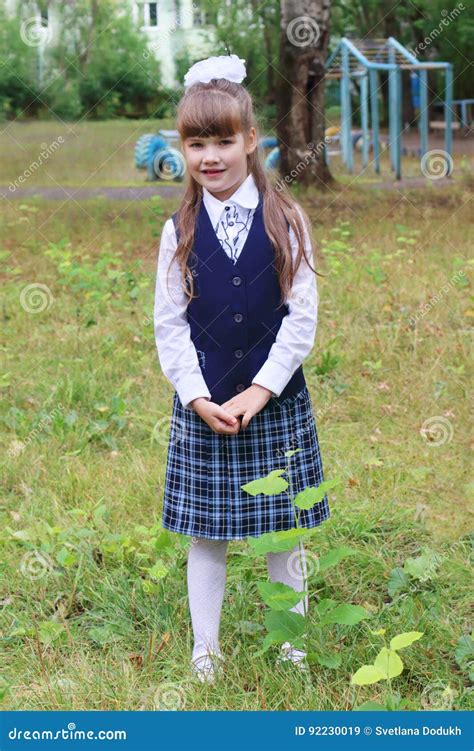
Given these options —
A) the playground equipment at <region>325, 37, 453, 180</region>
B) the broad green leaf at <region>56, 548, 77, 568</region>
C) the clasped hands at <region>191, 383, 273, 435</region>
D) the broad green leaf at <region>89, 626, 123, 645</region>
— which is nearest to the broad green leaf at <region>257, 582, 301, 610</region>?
the clasped hands at <region>191, 383, 273, 435</region>

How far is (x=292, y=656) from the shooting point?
2209 mm

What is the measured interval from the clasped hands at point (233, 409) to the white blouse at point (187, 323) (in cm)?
3

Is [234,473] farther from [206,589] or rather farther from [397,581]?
[397,581]

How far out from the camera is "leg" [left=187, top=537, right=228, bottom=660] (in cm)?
224

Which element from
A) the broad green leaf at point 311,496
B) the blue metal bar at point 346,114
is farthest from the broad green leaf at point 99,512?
the blue metal bar at point 346,114

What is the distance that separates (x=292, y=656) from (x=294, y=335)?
2.35 ft

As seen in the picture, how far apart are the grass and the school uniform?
0.34 m

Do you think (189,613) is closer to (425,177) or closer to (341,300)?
(341,300)

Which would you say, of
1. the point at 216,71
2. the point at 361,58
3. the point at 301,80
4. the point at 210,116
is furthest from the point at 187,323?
the point at 361,58

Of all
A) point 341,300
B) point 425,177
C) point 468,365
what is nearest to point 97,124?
point 425,177

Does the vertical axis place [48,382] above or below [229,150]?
below

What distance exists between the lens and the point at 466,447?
345 cm

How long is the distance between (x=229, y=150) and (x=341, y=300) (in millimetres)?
2945

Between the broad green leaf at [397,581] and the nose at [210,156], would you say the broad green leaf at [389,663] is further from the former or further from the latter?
the nose at [210,156]
